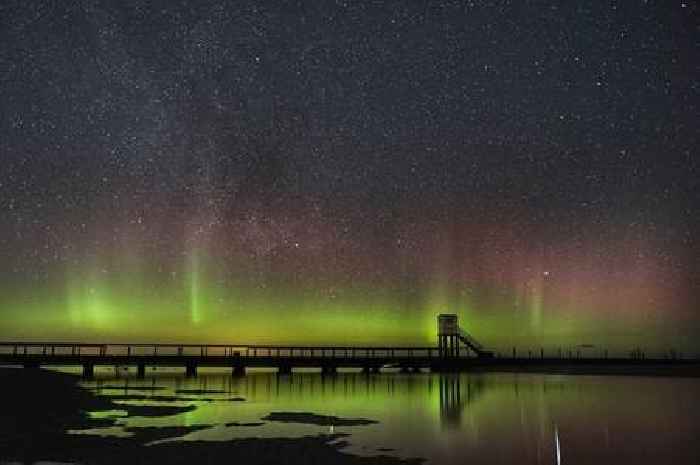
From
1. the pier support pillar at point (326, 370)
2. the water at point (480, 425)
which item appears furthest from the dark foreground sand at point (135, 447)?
the pier support pillar at point (326, 370)

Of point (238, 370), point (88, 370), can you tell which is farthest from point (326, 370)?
point (88, 370)

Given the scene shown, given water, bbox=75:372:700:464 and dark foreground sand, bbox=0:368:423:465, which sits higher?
dark foreground sand, bbox=0:368:423:465

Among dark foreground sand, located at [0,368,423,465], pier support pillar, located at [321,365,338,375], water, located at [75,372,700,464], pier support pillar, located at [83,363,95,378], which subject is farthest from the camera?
pier support pillar, located at [321,365,338,375]

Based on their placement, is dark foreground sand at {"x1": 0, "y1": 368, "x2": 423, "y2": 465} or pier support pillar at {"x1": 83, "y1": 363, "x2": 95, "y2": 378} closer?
dark foreground sand at {"x1": 0, "y1": 368, "x2": 423, "y2": 465}

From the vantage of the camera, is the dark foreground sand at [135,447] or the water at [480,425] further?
the water at [480,425]

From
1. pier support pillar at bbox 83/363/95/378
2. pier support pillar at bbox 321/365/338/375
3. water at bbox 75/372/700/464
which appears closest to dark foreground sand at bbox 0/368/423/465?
water at bbox 75/372/700/464

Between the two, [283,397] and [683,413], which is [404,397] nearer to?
[283,397]

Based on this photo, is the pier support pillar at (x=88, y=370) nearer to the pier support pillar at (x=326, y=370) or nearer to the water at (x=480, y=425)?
the pier support pillar at (x=326, y=370)

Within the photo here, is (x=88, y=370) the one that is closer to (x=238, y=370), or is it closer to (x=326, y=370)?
(x=238, y=370)

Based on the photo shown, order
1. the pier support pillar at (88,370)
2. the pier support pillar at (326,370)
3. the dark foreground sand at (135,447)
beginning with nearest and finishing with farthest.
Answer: the dark foreground sand at (135,447) < the pier support pillar at (88,370) < the pier support pillar at (326,370)

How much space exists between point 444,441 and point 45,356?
63.3 metres

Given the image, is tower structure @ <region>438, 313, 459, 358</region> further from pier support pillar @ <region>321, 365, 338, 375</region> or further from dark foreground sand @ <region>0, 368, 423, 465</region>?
dark foreground sand @ <region>0, 368, 423, 465</region>

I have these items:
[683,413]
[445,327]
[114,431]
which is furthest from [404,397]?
[445,327]

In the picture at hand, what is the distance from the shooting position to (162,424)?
26.4 metres
